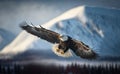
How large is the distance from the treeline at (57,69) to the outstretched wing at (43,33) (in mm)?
360

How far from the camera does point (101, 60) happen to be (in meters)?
3.64

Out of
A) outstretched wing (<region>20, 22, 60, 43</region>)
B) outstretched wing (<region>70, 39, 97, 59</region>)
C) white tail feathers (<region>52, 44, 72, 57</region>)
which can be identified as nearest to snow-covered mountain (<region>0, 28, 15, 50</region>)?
outstretched wing (<region>20, 22, 60, 43</region>)

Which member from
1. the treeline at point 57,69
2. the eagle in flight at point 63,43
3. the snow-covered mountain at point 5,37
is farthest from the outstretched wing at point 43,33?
the treeline at point 57,69

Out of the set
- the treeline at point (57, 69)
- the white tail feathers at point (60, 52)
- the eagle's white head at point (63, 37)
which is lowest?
the treeline at point (57, 69)

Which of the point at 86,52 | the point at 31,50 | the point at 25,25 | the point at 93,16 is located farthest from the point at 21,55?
the point at 93,16

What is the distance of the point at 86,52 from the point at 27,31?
84cm

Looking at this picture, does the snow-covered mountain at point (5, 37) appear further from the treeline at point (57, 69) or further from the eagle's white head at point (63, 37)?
the eagle's white head at point (63, 37)

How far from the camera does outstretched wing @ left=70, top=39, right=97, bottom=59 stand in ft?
11.9

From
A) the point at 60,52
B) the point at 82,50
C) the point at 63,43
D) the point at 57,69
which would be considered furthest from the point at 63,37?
the point at 57,69

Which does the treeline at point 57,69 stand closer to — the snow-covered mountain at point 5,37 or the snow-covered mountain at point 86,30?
the snow-covered mountain at point 86,30

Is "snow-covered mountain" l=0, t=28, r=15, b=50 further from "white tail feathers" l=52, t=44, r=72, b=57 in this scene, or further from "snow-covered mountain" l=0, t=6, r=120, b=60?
"white tail feathers" l=52, t=44, r=72, b=57

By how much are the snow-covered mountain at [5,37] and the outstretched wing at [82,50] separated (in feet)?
2.69

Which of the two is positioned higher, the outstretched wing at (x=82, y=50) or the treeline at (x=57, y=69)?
the outstretched wing at (x=82, y=50)

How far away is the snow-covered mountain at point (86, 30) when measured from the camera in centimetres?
361
